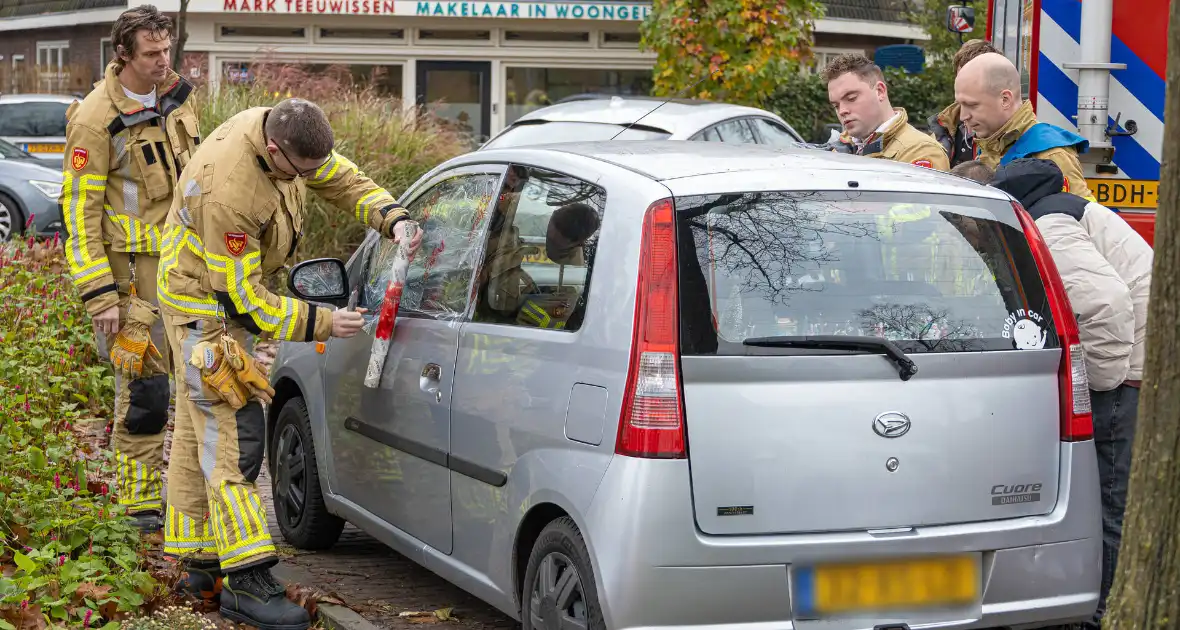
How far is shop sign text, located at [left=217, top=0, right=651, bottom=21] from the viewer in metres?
26.0

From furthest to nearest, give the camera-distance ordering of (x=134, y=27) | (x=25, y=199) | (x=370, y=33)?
(x=370, y=33)
(x=25, y=199)
(x=134, y=27)

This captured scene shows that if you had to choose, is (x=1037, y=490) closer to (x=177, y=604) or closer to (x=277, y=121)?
(x=277, y=121)

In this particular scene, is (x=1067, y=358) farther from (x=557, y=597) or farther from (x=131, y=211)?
(x=131, y=211)

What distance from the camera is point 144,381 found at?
5.54 meters

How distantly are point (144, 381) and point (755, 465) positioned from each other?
297 centimetres

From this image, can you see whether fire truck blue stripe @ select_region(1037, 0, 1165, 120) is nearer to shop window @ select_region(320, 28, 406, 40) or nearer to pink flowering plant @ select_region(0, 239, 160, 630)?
pink flowering plant @ select_region(0, 239, 160, 630)

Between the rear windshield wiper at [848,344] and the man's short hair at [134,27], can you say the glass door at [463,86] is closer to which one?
the man's short hair at [134,27]

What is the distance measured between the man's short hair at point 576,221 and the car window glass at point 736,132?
6065 mm

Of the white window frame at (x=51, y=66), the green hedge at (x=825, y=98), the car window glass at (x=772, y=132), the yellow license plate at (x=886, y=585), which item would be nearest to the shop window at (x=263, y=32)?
the white window frame at (x=51, y=66)

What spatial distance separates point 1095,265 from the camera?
443 centimetres

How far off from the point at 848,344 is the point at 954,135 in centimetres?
315

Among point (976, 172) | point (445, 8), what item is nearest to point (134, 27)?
point (976, 172)

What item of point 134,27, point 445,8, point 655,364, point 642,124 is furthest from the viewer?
point 445,8

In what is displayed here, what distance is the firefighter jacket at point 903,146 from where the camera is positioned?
18.9 ft
